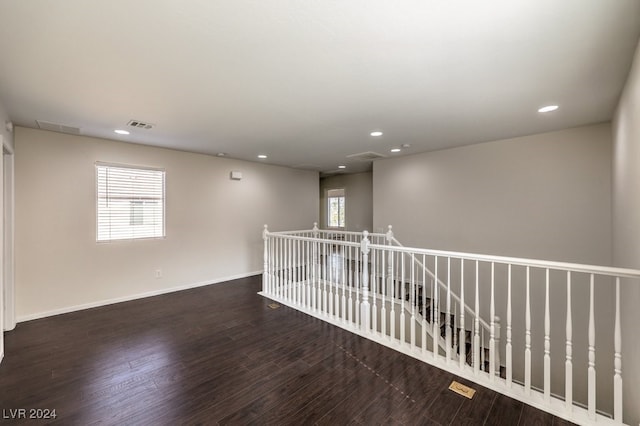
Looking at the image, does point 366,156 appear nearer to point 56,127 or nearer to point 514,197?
point 514,197

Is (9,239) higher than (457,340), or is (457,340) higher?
(9,239)

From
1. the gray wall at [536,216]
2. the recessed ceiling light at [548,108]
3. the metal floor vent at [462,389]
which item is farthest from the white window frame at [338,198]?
the metal floor vent at [462,389]

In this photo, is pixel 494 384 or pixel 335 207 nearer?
pixel 494 384

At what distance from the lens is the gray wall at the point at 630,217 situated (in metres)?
1.89

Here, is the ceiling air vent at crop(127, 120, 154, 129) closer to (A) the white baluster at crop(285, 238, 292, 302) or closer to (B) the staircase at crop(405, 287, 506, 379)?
(A) the white baluster at crop(285, 238, 292, 302)

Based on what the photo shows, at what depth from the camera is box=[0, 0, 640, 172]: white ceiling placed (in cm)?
149

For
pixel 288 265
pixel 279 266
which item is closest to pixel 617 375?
pixel 288 265

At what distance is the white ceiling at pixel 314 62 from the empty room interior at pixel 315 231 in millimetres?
19

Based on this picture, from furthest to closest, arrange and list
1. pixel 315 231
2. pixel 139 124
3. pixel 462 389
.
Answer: pixel 315 231, pixel 139 124, pixel 462 389

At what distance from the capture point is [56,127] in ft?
11.4

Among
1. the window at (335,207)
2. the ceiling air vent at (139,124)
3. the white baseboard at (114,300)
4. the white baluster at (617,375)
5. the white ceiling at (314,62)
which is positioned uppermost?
the ceiling air vent at (139,124)

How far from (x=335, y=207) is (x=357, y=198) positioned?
3.22 ft

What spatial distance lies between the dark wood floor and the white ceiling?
2524 mm

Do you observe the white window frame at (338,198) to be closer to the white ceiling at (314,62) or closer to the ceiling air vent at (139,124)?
the white ceiling at (314,62)
